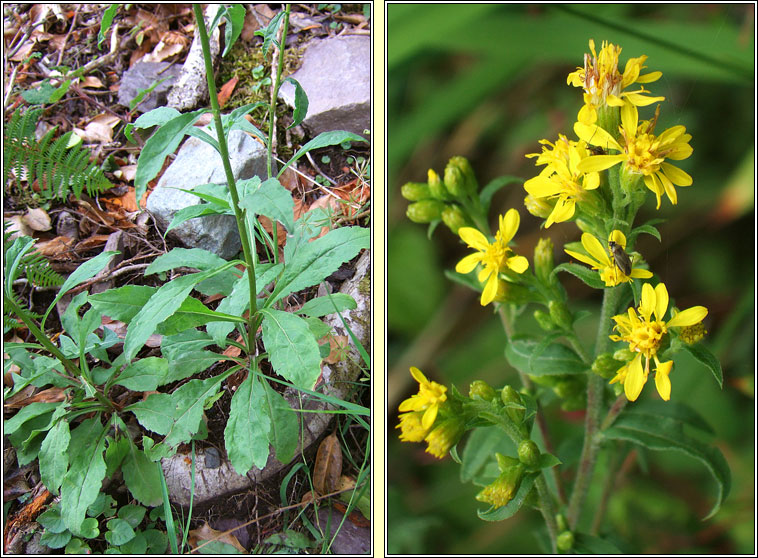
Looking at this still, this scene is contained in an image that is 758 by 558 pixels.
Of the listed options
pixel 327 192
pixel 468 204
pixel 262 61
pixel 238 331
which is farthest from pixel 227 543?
pixel 262 61

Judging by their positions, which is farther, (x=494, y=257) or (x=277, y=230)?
(x=277, y=230)

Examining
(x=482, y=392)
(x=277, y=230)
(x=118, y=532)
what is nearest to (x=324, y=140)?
(x=277, y=230)

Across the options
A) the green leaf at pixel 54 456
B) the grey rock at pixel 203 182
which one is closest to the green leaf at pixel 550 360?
the grey rock at pixel 203 182

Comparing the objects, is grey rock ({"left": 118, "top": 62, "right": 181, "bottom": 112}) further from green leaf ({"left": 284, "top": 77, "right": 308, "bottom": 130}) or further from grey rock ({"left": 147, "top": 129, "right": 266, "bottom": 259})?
green leaf ({"left": 284, "top": 77, "right": 308, "bottom": 130})

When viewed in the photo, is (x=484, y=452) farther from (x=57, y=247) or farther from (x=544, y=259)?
(x=57, y=247)

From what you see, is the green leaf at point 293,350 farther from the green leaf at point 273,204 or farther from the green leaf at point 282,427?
the green leaf at point 273,204

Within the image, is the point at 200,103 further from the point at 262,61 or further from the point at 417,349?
the point at 417,349
